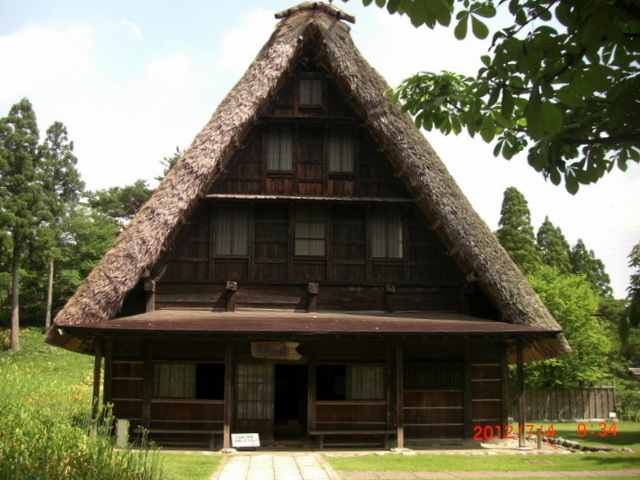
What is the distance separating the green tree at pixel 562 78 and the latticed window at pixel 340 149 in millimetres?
10195

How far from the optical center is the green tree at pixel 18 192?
3447 cm

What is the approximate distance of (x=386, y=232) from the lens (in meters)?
14.4

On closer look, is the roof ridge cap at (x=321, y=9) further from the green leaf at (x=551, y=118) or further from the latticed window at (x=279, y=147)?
the green leaf at (x=551, y=118)

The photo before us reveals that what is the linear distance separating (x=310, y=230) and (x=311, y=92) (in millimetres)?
3522

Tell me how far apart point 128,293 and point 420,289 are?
6780 millimetres

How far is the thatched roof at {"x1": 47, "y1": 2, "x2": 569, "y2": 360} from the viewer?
41.2ft

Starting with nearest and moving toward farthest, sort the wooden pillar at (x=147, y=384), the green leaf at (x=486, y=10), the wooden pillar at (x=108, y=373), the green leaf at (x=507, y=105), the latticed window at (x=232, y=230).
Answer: the green leaf at (x=507, y=105)
the green leaf at (x=486, y=10)
the wooden pillar at (x=147, y=384)
the wooden pillar at (x=108, y=373)
the latticed window at (x=232, y=230)

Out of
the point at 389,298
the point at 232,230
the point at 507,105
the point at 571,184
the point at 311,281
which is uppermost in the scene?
the point at 232,230

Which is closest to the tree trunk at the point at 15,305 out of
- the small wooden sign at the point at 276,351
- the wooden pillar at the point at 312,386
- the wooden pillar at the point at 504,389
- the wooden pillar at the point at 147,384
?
the wooden pillar at the point at 147,384

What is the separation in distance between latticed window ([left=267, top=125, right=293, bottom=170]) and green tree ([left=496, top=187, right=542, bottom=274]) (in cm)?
2364

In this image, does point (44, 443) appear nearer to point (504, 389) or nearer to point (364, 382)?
point (364, 382)

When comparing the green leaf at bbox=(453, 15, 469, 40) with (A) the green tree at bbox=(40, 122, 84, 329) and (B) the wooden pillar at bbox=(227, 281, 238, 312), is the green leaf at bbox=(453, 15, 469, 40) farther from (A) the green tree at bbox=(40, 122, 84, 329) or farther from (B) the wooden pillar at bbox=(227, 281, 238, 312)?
(A) the green tree at bbox=(40, 122, 84, 329)

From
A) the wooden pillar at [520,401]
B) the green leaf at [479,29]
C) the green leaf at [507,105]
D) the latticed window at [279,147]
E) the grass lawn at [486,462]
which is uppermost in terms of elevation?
the latticed window at [279,147]

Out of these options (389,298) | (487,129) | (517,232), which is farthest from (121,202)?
(487,129)
